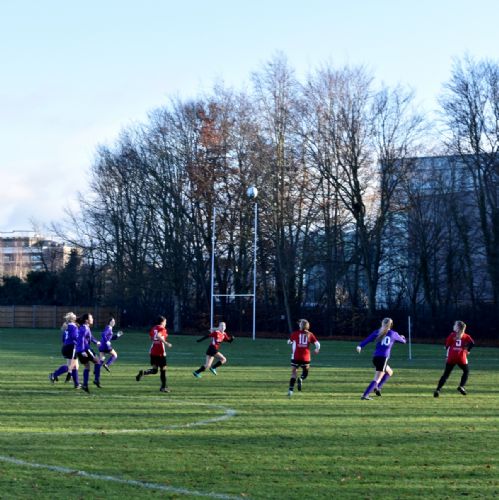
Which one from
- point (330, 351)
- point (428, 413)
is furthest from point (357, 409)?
point (330, 351)

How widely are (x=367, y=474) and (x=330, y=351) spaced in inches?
1284

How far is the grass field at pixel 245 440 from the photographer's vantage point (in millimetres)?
9609

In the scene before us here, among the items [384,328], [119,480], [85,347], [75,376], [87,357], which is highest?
[384,328]

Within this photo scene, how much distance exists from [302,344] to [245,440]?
8.03 meters

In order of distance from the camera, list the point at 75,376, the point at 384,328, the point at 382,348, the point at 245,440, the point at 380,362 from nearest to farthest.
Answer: the point at 245,440 → the point at 384,328 → the point at 380,362 → the point at 382,348 → the point at 75,376

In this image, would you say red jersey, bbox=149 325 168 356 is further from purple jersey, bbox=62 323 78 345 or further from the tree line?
the tree line

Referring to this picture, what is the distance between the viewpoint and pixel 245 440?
12.9 meters

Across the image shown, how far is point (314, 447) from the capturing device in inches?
484

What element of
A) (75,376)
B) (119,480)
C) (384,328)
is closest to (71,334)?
(75,376)

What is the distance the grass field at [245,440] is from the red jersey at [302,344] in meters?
0.85

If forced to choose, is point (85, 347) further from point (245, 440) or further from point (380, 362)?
point (245, 440)

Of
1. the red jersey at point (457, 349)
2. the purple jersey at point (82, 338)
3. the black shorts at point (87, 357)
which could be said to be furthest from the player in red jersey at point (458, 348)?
the purple jersey at point (82, 338)

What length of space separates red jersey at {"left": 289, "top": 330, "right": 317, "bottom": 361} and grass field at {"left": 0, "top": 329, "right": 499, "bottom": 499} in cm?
85

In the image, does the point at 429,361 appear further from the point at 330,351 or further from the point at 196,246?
the point at 196,246
